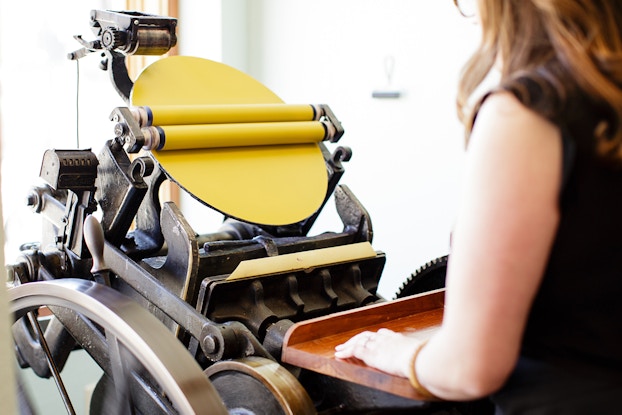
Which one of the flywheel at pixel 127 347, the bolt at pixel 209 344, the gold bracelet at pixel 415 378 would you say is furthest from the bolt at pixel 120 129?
the gold bracelet at pixel 415 378

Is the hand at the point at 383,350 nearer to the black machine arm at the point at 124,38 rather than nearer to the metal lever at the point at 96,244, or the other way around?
the metal lever at the point at 96,244

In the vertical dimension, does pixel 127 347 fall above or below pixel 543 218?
below

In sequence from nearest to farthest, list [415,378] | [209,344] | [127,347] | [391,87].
→ 1. [415,378]
2. [127,347]
3. [209,344]
4. [391,87]

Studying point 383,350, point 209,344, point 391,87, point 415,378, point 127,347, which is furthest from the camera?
point 391,87

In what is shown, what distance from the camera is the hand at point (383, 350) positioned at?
112 cm

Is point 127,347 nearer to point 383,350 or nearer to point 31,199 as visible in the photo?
point 383,350

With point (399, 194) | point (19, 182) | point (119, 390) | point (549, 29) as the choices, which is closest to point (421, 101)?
point (399, 194)

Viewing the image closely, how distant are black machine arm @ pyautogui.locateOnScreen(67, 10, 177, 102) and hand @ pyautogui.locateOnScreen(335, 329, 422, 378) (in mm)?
922

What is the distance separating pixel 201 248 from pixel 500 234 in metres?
1.08

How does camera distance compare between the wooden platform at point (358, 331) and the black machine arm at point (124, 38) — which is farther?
the black machine arm at point (124, 38)

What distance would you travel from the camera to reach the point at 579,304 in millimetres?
918

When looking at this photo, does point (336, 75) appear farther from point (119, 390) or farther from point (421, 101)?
point (119, 390)

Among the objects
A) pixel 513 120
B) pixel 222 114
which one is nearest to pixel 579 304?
pixel 513 120

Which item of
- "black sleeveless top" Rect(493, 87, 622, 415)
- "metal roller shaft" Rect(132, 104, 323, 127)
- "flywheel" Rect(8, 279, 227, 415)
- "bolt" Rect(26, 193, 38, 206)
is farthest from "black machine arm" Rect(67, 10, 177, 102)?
"black sleeveless top" Rect(493, 87, 622, 415)
